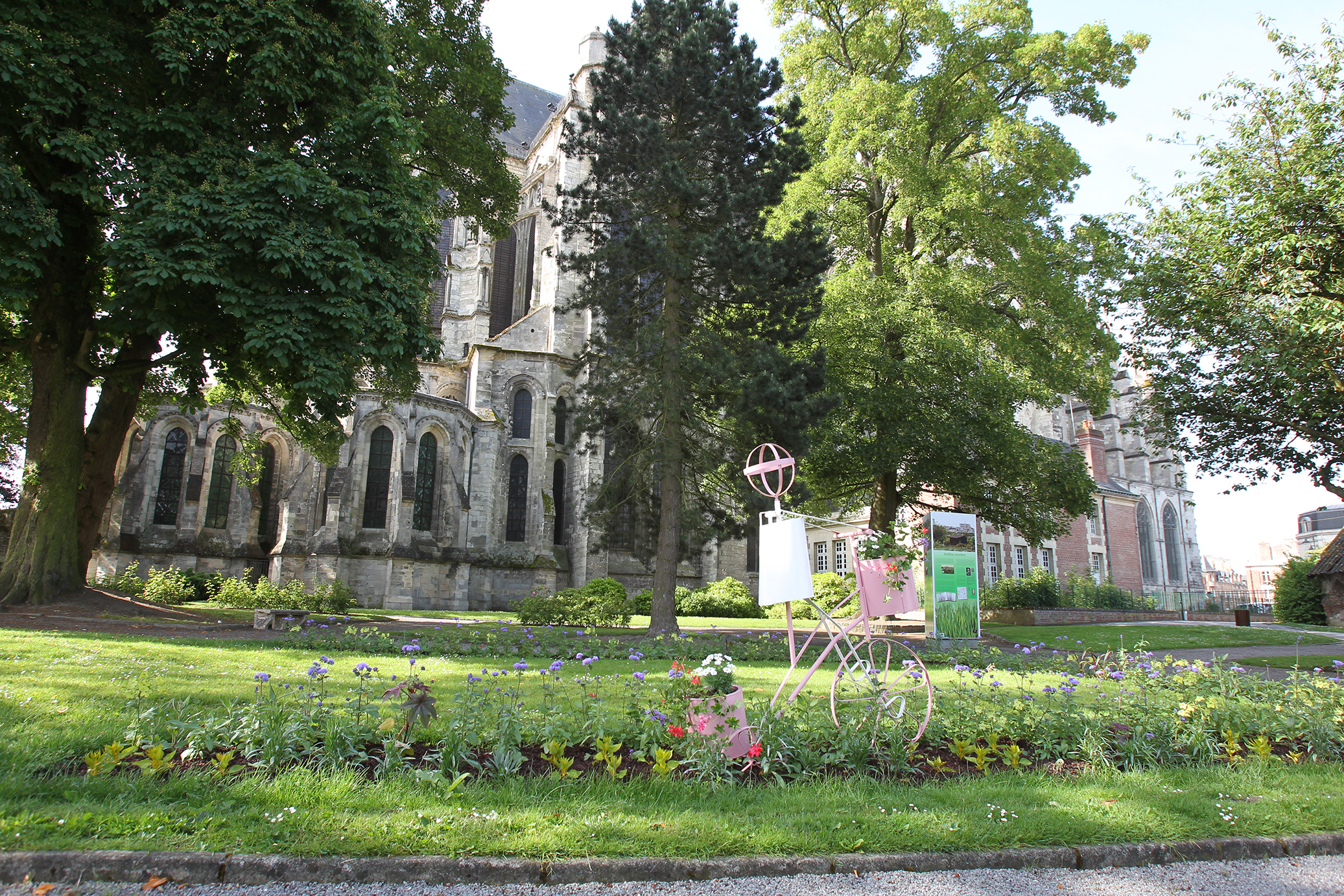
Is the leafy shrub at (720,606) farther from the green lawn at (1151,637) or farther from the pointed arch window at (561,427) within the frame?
the pointed arch window at (561,427)

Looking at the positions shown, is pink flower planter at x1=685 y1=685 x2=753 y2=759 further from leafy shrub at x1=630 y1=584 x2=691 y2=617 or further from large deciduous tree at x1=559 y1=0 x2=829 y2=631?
leafy shrub at x1=630 y1=584 x2=691 y2=617

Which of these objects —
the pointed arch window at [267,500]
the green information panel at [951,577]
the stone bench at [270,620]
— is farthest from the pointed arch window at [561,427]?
the green information panel at [951,577]

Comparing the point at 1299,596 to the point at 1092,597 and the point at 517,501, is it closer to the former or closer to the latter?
the point at 1092,597

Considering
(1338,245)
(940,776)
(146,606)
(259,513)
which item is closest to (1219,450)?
(1338,245)

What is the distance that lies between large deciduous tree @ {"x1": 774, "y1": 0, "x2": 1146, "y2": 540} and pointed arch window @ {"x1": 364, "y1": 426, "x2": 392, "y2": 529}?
17.5 m

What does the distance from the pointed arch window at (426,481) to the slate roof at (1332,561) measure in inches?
1261

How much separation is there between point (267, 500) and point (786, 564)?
3098 centimetres

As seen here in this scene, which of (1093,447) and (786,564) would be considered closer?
(786,564)

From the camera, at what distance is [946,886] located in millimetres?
3500

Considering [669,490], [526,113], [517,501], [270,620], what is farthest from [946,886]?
[526,113]

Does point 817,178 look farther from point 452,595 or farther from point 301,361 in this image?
point 452,595

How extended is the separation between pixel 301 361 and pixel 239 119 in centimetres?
472

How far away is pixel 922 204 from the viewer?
18875 millimetres

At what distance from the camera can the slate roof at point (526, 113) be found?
1849 inches
